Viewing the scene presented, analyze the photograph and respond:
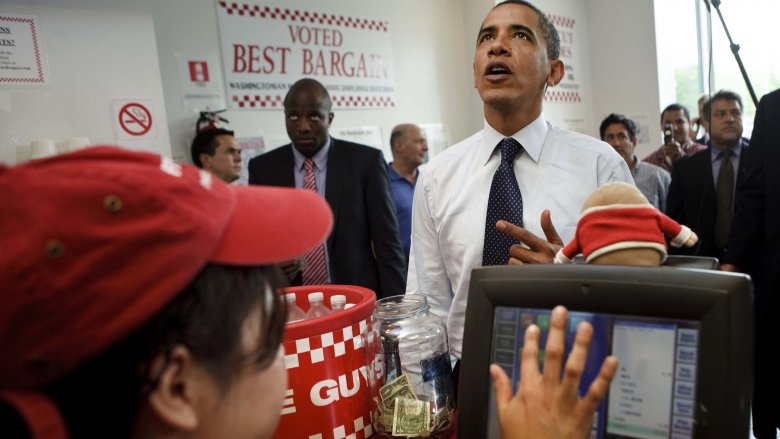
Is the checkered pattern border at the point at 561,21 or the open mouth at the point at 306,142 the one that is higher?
the checkered pattern border at the point at 561,21

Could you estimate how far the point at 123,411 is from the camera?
0.47m

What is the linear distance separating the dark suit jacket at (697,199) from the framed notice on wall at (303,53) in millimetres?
2275

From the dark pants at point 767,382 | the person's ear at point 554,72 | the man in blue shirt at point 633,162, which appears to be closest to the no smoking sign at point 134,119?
the person's ear at point 554,72

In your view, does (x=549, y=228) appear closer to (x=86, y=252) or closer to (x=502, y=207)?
(x=502, y=207)

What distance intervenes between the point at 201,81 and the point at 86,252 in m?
3.09

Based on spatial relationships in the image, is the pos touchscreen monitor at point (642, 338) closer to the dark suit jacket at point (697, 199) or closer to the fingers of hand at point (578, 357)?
the fingers of hand at point (578, 357)

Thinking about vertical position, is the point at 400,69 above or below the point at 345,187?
above

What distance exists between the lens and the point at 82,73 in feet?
7.64

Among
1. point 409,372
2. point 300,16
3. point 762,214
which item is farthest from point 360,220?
point 300,16

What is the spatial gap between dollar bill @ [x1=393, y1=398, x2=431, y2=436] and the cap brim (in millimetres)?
408

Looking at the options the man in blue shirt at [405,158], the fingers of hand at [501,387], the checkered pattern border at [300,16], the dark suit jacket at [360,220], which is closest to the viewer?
the fingers of hand at [501,387]

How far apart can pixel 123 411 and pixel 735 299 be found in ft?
2.02

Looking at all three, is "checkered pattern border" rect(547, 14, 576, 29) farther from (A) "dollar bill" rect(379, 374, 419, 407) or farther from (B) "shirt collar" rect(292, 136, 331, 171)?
(A) "dollar bill" rect(379, 374, 419, 407)

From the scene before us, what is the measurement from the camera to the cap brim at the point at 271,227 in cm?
Answer: 52
